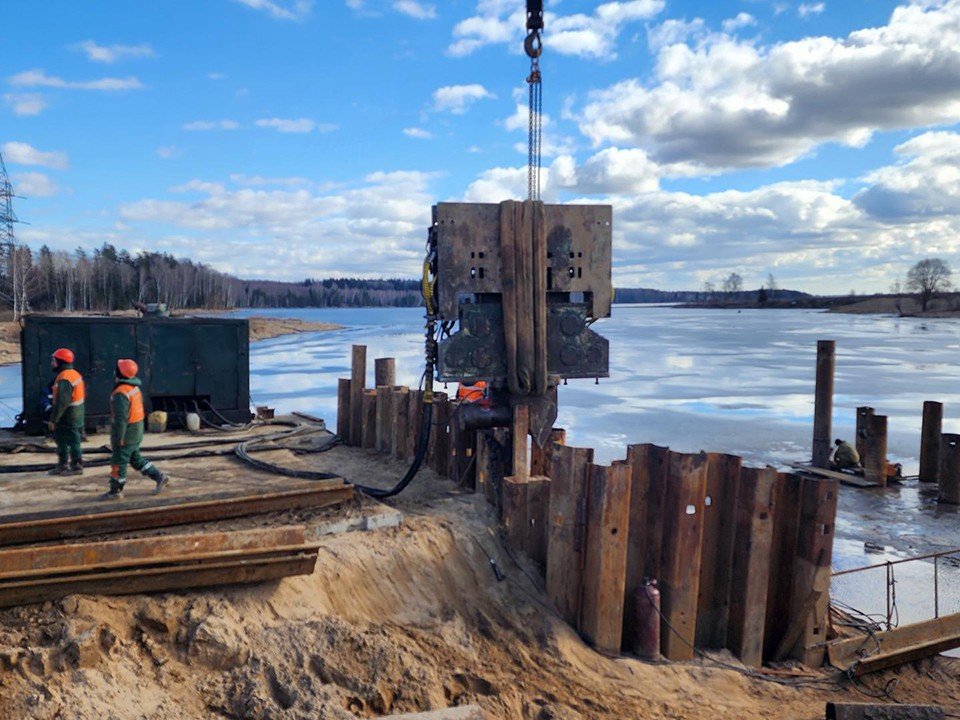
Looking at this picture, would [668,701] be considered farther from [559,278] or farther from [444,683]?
[559,278]

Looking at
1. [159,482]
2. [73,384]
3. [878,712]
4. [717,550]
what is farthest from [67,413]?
[878,712]

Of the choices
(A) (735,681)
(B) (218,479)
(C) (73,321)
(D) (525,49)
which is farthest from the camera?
(C) (73,321)

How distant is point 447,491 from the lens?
9.64m

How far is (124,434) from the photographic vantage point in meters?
7.52

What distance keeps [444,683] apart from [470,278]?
447cm

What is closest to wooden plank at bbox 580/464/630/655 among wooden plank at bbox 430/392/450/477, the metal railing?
wooden plank at bbox 430/392/450/477

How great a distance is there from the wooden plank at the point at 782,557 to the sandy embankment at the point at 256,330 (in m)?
36.4

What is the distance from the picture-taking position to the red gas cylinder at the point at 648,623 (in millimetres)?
7754

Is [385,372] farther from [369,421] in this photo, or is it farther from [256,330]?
[256,330]

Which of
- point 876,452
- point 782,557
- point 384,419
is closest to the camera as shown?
point 782,557

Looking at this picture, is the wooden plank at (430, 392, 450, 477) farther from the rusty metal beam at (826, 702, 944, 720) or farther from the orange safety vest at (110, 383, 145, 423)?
the rusty metal beam at (826, 702, 944, 720)

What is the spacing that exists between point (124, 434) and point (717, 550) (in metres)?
6.50

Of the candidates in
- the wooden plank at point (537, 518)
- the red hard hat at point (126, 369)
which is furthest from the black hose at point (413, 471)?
the red hard hat at point (126, 369)

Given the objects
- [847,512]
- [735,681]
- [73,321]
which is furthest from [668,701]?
[73,321]
